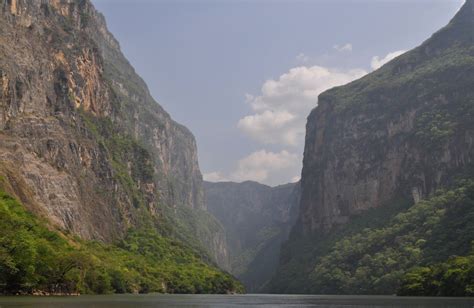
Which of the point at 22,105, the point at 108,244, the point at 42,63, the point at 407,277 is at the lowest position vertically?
the point at 407,277

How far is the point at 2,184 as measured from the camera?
137000mm

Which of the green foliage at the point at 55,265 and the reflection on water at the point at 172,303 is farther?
the green foliage at the point at 55,265

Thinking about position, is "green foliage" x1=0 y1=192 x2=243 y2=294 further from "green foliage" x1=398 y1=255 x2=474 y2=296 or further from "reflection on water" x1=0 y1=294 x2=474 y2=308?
"green foliage" x1=398 y1=255 x2=474 y2=296

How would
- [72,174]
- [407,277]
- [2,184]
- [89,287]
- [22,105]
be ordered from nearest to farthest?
[89,287] → [2,184] → [407,277] → [22,105] → [72,174]

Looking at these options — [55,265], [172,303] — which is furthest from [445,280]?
[55,265]

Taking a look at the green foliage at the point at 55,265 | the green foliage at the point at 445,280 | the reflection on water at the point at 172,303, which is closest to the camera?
the reflection on water at the point at 172,303

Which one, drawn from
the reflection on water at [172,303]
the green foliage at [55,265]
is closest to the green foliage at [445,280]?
the reflection on water at [172,303]

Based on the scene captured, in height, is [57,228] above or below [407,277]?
above

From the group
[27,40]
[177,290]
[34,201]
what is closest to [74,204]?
[34,201]

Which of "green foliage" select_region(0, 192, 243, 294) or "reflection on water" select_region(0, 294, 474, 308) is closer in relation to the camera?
"reflection on water" select_region(0, 294, 474, 308)

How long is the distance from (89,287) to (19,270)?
34.8 meters

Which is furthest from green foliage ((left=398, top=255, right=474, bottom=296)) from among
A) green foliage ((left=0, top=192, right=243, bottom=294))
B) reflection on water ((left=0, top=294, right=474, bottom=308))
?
green foliage ((left=0, top=192, right=243, bottom=294))

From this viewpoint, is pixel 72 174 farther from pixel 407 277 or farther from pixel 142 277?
pixel 407 277

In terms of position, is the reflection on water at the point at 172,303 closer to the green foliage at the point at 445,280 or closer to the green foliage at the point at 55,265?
the green foliage at the point at 55,265
